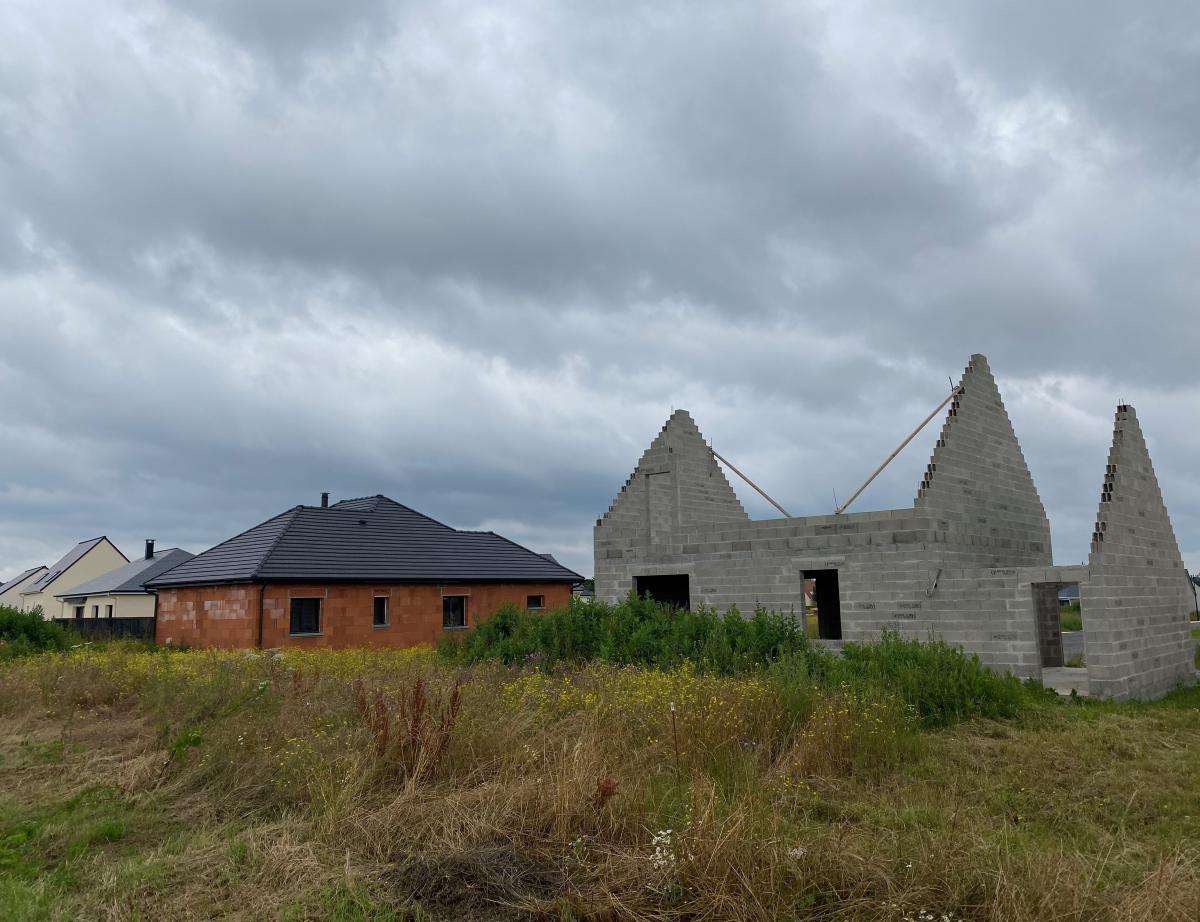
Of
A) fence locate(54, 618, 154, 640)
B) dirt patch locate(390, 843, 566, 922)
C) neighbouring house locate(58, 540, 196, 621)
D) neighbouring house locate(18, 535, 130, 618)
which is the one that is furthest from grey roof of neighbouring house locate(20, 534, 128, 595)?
dirt patch locate(390, 843, 566, 922)

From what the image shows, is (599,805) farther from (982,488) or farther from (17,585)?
(17,585)

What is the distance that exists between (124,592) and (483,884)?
122 ft

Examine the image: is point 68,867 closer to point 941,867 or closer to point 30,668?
point 941,867

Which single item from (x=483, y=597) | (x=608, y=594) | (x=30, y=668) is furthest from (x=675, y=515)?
(x=30, y=668)

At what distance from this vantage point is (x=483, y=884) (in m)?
4.84

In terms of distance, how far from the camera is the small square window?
27.5 m

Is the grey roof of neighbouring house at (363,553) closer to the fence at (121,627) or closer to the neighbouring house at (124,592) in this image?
the fence at (121,627)

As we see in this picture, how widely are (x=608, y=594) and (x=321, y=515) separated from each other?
42.3 feet

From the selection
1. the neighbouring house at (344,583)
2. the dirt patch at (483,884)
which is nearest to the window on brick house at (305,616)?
the neighbouring house at (344,583)

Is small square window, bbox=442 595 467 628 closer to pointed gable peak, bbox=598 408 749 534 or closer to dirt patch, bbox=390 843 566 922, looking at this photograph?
pointed gable peak, bbox=598 408 749 534

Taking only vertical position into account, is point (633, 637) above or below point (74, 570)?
below

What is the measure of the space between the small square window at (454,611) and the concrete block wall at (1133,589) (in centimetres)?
1962

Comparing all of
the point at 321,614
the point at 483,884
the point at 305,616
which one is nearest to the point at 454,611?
the point at 321,614

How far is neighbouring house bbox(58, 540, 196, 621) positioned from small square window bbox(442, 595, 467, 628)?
14.5 metres
